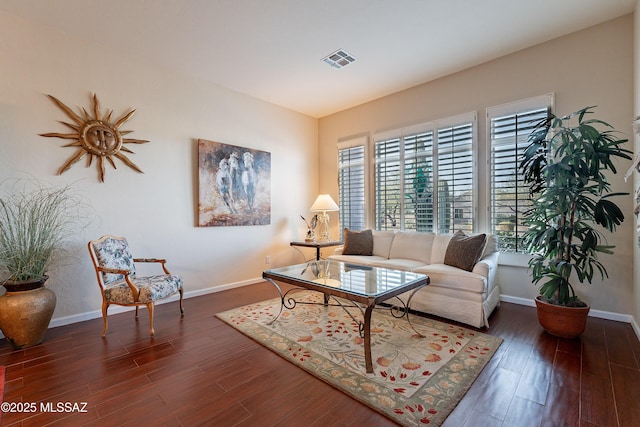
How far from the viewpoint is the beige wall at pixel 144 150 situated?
9.48 feet

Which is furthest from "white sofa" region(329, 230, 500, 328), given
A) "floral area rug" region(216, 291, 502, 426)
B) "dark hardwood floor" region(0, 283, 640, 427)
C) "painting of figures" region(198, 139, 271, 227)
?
"painting of figures" region(198, 139, 271, 227)

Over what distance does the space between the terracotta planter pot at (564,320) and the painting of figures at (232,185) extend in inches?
150

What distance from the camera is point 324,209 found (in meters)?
4.88

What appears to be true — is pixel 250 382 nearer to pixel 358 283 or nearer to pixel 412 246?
pixel 358 283

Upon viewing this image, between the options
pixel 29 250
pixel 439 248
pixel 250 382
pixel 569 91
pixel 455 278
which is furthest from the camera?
pixel 439 248

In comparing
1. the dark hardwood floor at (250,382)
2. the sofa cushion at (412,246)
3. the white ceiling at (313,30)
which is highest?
the white ceiling at (313,30)

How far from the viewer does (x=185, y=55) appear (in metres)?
3.51

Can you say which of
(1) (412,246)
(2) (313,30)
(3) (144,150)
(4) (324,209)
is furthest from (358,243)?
(3) (144,150)

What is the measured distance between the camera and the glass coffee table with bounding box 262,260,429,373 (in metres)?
2.14

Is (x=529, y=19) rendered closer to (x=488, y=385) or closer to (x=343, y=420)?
(x=488, y=385)

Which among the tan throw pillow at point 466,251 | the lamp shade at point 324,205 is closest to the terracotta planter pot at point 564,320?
the tan throw pillow at point 466,251

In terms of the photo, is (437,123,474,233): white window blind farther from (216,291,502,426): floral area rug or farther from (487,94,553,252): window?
(216,291,502,426): floral area rug

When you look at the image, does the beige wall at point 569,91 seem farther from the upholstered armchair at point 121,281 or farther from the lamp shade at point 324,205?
the upholstered armchair at point 121,281

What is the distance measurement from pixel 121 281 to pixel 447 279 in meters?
3.47
